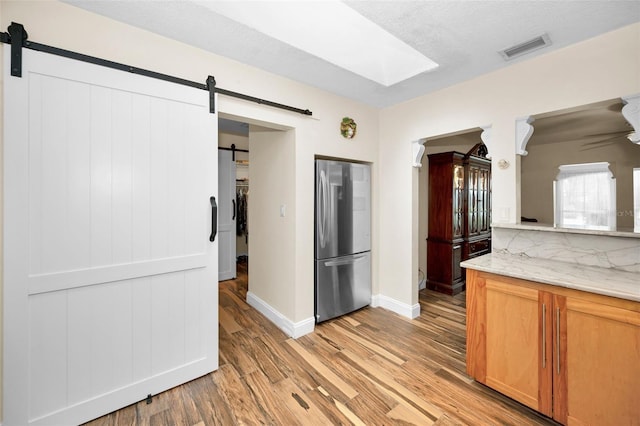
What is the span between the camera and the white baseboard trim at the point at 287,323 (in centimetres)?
266

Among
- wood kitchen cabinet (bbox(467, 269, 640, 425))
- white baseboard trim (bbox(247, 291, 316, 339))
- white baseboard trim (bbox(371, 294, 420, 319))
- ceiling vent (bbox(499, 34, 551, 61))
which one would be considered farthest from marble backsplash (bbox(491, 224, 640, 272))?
white baseboard trim (bbox(247, 291, 316, 339))

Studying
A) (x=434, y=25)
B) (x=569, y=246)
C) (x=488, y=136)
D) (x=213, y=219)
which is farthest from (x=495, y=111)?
(x=213, y=219)

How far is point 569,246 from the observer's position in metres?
2.01

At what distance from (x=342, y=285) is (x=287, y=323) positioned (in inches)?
29.4

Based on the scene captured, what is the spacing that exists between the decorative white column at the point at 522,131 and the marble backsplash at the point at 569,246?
26.6 inches

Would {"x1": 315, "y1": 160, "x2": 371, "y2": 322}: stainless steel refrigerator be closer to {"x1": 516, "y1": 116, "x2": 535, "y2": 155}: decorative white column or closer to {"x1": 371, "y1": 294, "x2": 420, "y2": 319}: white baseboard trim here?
{"x1": 371, "y1": 294, "x2": 420, "y2": 319}: white baseboard trim

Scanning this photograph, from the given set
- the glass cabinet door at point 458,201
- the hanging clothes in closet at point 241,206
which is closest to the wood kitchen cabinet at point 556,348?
the glass cabinet door at point 458,201

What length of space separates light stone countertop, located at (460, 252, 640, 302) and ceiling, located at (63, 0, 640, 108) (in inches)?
63.5

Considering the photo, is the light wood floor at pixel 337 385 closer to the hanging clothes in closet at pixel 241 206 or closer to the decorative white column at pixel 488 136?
the decorative white column at pixel 488 136

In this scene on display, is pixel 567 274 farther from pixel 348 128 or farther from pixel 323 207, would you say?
pixel 348 128

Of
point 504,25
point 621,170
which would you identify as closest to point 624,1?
point 504,25

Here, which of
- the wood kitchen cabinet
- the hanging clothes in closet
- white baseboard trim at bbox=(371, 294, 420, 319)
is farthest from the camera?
the hanging clothes in closet

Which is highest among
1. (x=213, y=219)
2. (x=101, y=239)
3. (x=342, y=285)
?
(x=213, y=219)

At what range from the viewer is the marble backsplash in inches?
70.2
